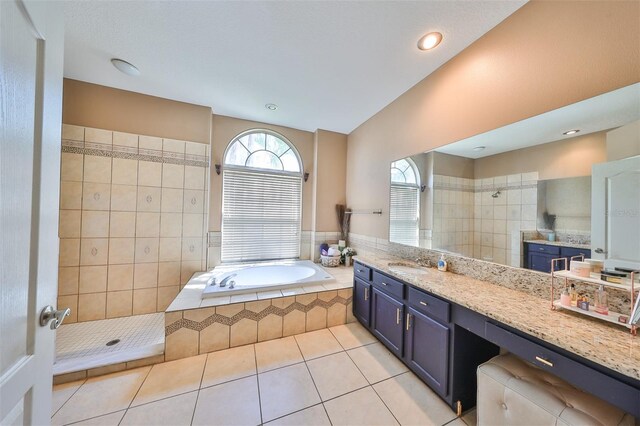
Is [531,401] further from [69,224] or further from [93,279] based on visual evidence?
[69,224]

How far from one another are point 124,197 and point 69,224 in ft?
1.78

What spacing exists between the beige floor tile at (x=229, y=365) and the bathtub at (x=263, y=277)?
516 millimetres

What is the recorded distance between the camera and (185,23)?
5.09ft

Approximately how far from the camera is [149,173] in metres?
2.54

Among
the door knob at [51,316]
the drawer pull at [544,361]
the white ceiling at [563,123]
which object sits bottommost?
the drawer pull at [544,361]

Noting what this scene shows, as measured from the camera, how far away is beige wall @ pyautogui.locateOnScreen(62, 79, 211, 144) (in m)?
2.30

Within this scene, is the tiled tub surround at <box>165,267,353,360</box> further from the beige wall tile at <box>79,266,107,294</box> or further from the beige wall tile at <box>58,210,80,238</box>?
the beige wall tile at <box>58,210,80,238</box>

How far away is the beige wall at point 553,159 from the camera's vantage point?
1180mm

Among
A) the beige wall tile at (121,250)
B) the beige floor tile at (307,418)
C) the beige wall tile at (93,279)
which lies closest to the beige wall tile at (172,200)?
the beige wall tile at (121,250)

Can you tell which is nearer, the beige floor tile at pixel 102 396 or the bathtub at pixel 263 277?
the beige floor tile at pixel 102 396

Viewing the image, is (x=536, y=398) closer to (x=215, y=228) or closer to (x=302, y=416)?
(x=302, y=416)

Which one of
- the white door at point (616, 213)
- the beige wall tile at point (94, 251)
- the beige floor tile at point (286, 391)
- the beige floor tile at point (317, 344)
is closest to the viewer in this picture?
the white door at point (616, 213)

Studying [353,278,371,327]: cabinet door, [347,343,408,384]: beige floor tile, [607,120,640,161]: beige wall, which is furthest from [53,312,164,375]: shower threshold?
[607,120,640,161]: beige wall

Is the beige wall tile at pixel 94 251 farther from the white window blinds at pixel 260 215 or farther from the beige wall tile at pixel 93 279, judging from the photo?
the white window blinds at pixel 260 215
